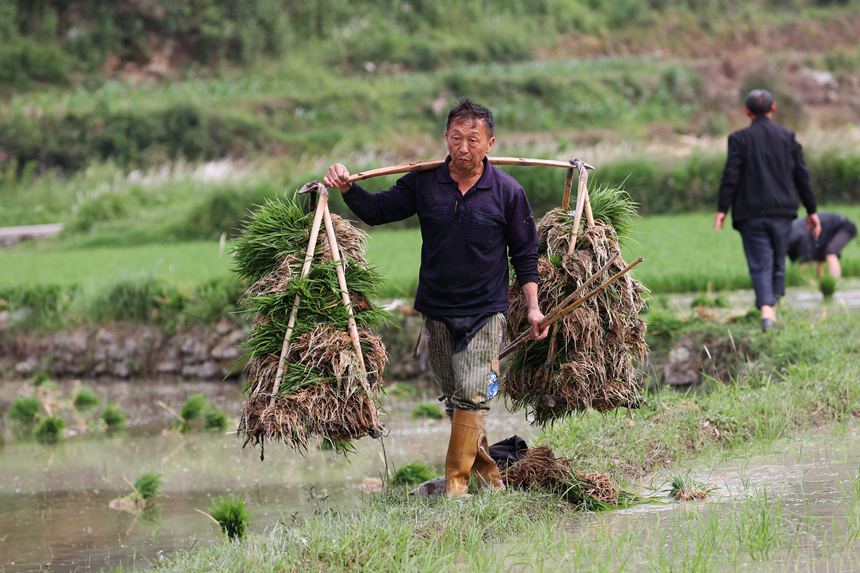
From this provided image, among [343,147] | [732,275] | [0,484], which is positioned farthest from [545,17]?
[0,484]

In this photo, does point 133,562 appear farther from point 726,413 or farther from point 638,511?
point 726,413

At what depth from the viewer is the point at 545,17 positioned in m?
43.3

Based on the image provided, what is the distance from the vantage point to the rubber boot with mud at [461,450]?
591 cm

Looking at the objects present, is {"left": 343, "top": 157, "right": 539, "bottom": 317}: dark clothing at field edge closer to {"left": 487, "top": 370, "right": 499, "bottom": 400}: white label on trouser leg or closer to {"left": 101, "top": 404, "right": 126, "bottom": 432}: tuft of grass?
{"left": 487, "top": 370, "right": 499, "bottom": 400}: white label on trouser leg

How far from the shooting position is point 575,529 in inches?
218

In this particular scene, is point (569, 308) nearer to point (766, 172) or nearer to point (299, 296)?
→ point (299, 296)

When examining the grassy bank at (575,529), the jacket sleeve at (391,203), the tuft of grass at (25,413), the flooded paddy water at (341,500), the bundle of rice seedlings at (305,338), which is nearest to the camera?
the grassy bank at (575,529)

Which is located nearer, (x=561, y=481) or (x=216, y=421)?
(x=561, y=481)

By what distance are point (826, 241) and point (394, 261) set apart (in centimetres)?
445

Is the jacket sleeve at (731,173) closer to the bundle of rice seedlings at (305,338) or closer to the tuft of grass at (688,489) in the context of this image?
the tuft of grass at (688,489)

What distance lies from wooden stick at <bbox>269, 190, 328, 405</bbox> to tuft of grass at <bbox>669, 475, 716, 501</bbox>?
73.4 inches

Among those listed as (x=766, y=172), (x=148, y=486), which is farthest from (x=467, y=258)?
(x=766, y=172)

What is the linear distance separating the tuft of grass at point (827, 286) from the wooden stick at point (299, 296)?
6.85 m

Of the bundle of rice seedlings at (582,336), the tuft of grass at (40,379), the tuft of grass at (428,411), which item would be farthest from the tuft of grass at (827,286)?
the tuft of grass at (40,379)
